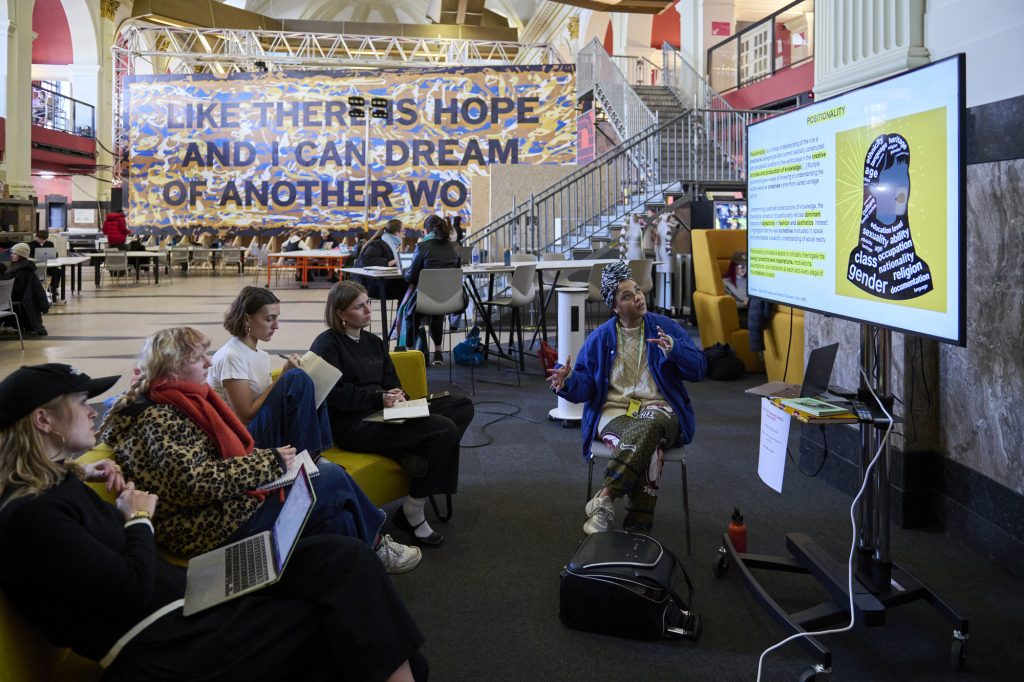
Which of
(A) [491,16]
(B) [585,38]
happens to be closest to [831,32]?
(B) [585,38]

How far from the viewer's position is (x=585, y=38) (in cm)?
2164

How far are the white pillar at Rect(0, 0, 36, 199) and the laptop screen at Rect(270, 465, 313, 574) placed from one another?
1700 cm

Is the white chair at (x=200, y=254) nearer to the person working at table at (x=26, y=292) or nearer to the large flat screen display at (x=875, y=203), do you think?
the person working at table at (x=26, y=292)

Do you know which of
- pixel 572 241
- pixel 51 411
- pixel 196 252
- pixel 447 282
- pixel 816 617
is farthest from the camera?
pixel 196 252

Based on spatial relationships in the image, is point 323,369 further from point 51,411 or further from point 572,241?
point 572,241

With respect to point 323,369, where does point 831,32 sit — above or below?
above

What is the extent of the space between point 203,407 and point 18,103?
1772cm

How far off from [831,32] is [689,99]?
503 inches

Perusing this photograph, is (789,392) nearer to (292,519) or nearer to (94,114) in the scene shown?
(292,519)

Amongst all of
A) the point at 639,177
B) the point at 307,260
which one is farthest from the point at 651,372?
the point at 307,260

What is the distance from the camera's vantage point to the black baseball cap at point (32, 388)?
161 centimetres

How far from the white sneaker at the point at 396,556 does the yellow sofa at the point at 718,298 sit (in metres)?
4.52

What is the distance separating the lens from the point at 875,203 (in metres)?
2.35

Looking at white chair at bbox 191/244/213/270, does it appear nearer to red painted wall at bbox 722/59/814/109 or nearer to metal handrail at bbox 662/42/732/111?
metal handrail at bbox 662/42/732/111
